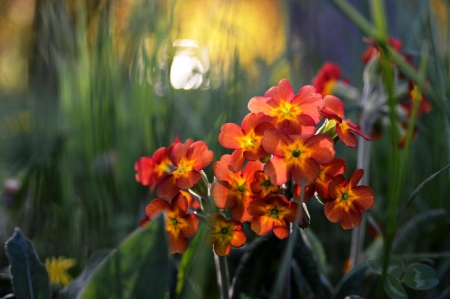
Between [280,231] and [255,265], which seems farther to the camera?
[255,265]

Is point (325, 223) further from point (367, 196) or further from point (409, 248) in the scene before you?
point (367, 196)

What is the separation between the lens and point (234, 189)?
59 centimetres

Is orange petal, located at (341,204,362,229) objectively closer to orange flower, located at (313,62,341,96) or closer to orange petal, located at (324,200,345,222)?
orange petal, located at (324,200,345,222)

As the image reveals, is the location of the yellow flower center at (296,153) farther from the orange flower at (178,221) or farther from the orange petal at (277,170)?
the orange flower at (178,221)

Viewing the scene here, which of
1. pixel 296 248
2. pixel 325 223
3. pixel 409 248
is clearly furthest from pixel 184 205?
pixel 325 223

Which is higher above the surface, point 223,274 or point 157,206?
point 157,206

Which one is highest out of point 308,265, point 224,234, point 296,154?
point 296,154

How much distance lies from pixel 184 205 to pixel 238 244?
88mm

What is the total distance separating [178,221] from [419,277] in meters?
0.36

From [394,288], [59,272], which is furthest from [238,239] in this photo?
[59,272]

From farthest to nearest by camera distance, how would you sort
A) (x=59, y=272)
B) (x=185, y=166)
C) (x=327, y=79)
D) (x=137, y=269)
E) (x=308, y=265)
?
(x=327, y=79) → (x=59, y=272) → (x=308, y=265) → (x=185, y=166) → (x=137, y=269)

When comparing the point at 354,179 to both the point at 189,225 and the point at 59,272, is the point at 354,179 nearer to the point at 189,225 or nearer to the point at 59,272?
the point at 189,225

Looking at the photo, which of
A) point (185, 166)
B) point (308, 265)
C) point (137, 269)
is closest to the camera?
point (137, 269)

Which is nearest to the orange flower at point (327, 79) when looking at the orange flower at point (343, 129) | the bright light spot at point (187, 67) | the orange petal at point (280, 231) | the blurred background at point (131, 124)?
the blurred background at point (131, 124)
